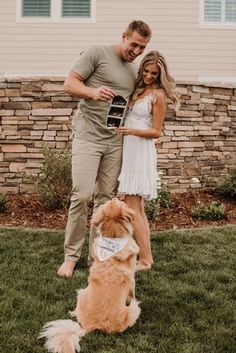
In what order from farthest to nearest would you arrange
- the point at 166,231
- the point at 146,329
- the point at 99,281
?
the point at 166,231 → the point at 146,329 → the point at 99,281

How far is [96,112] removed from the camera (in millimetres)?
4879

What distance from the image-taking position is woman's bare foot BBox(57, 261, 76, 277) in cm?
506

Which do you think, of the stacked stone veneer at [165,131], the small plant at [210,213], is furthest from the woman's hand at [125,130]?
the stacked stone veneer at [165,131]

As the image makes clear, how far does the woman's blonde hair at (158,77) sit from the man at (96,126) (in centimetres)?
7

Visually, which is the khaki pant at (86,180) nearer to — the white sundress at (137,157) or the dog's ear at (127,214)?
the white sundress at (137,157)

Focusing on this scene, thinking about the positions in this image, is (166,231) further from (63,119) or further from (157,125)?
(63,119)

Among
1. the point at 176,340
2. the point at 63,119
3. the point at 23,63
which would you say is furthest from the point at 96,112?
the point at 23,63

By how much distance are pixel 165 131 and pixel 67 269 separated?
14.3 ft

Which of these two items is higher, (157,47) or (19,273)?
(157,47)

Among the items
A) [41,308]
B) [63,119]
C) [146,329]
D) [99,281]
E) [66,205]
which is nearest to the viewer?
[99,281]

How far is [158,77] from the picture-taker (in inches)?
192

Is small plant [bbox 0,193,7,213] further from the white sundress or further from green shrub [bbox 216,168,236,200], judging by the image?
green shrub [bbox 216,168,236,200]

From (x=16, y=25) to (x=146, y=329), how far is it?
30.3 ft

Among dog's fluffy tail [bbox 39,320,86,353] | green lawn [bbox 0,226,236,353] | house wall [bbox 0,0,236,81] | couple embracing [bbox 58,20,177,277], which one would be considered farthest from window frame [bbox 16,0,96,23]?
dog's fluffy tail [bbox 39,320,86,353]
